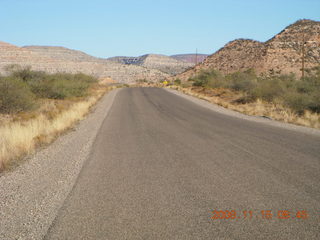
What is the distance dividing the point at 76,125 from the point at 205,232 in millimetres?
12050

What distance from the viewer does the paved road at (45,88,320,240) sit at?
4.10 m

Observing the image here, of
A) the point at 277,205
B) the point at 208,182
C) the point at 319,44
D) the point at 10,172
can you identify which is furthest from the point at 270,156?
the point at 319,44

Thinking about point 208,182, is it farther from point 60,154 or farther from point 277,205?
point 60,154

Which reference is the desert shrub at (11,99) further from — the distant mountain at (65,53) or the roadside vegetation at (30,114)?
the distant mountain at (65,53)

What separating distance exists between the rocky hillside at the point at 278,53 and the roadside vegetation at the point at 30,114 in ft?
145

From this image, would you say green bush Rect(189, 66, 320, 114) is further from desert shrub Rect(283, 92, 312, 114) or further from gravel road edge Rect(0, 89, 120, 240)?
gravel road edge Rect(0, 89, 120, 240)

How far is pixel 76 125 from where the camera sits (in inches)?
592

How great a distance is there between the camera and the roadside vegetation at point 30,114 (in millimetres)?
9345

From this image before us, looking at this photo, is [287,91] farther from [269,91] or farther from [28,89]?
[28,89]

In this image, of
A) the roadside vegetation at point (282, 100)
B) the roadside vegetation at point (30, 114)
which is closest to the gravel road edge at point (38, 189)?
the roadside vegetation at point (30, 114)

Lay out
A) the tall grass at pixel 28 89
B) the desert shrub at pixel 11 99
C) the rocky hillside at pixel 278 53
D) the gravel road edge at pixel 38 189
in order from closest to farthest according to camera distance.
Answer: the gravel road edge at pixel 38 189
the desert shrub at pixel 11 99
the tall grass at pixel 28 89
the rocky hillside at pixel 278 53

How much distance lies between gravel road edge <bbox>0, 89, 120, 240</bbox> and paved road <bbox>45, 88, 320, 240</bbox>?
0.23m

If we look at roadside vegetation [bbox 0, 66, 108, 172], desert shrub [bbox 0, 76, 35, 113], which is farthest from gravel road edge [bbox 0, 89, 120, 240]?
desert shrub [bbox 0, 76, 35, 113]

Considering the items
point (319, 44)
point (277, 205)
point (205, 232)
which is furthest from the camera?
point (319, 44)
